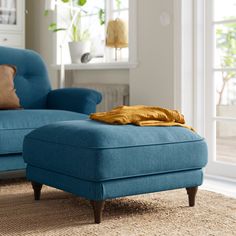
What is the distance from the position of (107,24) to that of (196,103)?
1359 millimetres

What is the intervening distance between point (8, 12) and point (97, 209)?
362 cm

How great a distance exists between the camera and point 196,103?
4004 mm

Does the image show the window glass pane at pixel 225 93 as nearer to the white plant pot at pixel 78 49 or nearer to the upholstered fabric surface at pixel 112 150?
the upholstered fabric surface at pixel 112 150

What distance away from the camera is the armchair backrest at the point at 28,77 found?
411cm

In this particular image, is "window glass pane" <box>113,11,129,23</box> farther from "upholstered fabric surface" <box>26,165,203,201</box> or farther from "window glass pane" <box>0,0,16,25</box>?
"upholstered fabric surface" <box>26,165,203,201</box>

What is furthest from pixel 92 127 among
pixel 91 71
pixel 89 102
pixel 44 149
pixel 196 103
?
pixel 91 71

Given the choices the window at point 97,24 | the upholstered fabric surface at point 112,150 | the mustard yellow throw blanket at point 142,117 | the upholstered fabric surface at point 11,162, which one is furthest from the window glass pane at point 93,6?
the upholstered fabric surface at point 112,150

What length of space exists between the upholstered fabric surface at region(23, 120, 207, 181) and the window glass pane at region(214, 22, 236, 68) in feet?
4.11

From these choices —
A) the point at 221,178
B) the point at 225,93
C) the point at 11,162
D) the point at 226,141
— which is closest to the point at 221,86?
the point at 225,93

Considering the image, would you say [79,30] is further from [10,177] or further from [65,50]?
[10,177]

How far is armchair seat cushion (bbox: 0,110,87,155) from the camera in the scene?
10.8 ft

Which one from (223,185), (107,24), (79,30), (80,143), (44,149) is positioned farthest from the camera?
(79,30)

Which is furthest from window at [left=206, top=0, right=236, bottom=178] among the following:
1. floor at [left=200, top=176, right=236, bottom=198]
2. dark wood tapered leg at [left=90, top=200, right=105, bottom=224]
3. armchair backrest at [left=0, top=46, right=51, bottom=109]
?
dark wood tapered leg at [left=90, top=200, right=105, bottom=224]

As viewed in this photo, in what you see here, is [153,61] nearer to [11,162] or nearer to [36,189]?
[11,162]
